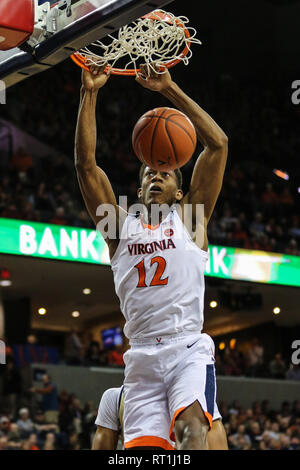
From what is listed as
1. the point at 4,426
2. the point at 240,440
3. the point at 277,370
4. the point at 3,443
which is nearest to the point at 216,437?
the point at 3,443

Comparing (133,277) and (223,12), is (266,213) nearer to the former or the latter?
(223,12)

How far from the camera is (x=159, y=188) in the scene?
5266mm

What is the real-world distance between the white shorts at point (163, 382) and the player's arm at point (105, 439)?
35 centimetres

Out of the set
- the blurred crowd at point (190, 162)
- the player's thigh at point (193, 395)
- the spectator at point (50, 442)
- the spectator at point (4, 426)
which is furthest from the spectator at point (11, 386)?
the player's thigh at point (193, 395)

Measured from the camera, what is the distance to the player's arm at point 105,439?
17.5 ft

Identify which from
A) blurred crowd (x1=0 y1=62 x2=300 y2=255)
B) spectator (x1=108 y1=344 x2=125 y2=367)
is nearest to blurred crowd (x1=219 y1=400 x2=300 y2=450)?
spectator (x1=108 y1=344 x2=125 y2=367)

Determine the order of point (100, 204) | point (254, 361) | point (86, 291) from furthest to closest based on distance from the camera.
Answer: point (86, 291) → point (254, 361) → point (100, 204)

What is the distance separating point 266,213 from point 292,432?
21.6 feet

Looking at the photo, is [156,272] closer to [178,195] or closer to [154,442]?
[178,195]

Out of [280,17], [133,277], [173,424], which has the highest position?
[280,17]

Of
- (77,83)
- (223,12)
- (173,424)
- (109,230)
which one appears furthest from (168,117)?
(223,12)

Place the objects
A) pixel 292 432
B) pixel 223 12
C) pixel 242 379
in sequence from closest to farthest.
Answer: pixel 292 432 → pixel 242 379 → pixel 223 12

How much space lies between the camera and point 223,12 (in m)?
27.2

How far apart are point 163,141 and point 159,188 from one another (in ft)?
0.95
